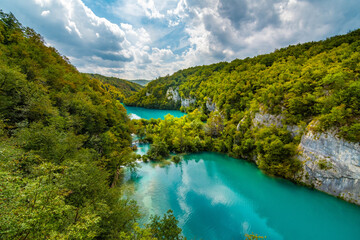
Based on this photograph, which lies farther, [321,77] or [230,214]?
[321,77]

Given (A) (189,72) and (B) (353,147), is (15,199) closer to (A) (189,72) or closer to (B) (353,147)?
(B) (353,147)

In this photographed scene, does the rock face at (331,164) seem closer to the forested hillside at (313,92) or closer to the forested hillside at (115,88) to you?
the forested hillside at (313,92)

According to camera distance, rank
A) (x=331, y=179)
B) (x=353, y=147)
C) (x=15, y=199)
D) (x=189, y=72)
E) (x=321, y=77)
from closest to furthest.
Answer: (x=15, y=199)
(x=353, y=147)
(x=331, y=179)
(x=321, y=77)
(x=189, y=72)

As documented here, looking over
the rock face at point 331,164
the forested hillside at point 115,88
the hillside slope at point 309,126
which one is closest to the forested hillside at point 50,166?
the hillside slope at point 309,126

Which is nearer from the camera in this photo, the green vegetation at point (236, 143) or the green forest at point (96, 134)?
the green forest at point (96, 134)

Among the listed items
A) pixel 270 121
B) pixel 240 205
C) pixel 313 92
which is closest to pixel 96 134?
pixel 240 205

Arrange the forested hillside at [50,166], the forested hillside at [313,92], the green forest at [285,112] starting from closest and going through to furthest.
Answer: the forested hillside at [50,166] → the forested hillside at [313,92] → the green forest at [285,112]

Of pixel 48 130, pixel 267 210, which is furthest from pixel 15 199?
pixel 267 210

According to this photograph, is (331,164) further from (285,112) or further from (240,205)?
(240,205)
